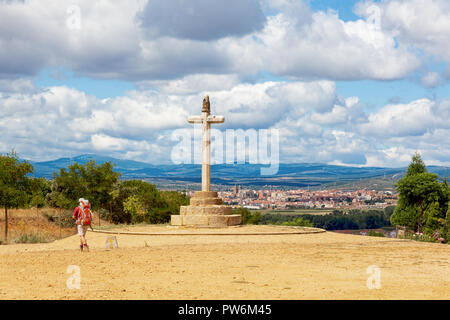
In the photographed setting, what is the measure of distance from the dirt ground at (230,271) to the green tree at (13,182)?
9.83 m

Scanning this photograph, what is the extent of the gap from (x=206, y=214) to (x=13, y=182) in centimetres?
1211

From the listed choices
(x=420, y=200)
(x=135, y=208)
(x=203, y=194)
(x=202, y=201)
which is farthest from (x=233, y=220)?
(x=420, y=200)

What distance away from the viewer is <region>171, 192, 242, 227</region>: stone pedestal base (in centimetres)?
2764

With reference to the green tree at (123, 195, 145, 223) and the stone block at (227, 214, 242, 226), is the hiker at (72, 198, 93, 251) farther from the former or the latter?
the green tree at (123, 195, 145, 223)

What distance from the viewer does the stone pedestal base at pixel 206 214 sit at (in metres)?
27.6

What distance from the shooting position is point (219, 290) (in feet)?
35.2

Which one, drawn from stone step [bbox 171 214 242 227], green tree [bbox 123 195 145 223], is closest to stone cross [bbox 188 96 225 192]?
stone step [bbox 171 214 242 227]

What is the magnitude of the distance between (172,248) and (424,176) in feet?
117

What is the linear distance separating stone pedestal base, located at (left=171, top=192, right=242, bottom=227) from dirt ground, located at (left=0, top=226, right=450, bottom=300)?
5.70 m

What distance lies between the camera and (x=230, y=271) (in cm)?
1340

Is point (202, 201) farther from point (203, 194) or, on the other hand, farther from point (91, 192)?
point (91, 192)

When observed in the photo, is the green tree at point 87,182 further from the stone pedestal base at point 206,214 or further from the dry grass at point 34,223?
the stone pedestal base at point 206,214

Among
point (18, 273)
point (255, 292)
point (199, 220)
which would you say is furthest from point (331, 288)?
point (199, 220)

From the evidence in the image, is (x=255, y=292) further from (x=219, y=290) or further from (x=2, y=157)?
(x=2, y=157)
